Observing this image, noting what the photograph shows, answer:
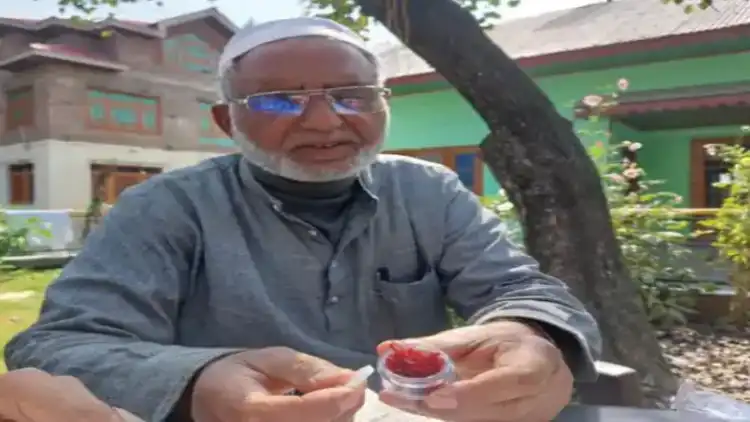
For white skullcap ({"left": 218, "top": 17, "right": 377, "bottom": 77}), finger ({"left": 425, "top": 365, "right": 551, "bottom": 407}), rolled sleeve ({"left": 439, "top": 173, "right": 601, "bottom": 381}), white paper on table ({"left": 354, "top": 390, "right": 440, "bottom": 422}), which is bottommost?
white paper on table ({"left": 354, "top": 390, "right": 440, "bottom": 422})

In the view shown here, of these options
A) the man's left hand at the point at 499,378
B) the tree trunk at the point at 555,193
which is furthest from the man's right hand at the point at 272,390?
the tree trunk at the point at 555,193

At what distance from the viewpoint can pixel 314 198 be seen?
1336 mm

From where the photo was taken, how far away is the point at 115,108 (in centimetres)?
1431

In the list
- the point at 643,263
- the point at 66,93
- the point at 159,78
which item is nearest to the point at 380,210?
the point at 643,263

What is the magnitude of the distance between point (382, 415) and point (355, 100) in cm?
58

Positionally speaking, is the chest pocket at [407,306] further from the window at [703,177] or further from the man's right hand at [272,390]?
the window at [703,177]

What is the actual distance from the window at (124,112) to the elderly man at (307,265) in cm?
1360

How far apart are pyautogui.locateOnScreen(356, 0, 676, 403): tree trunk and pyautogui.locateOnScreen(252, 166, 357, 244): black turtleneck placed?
1.66 meters

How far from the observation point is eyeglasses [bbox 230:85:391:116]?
4.00 ft

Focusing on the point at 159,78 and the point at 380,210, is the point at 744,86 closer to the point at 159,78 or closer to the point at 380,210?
the point at 380,210

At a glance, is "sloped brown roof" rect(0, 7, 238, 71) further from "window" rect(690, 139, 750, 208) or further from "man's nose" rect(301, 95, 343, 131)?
"man's nose" rect(301, 95, 343, 131)

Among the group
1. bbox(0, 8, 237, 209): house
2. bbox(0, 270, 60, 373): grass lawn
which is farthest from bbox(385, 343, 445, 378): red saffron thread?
bbox(0, 8, 237, 209): house

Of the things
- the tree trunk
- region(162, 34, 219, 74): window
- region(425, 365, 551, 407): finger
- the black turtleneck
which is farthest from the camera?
region(162, 34, 219, 74): window

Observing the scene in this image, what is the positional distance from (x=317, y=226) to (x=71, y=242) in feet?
36.2
